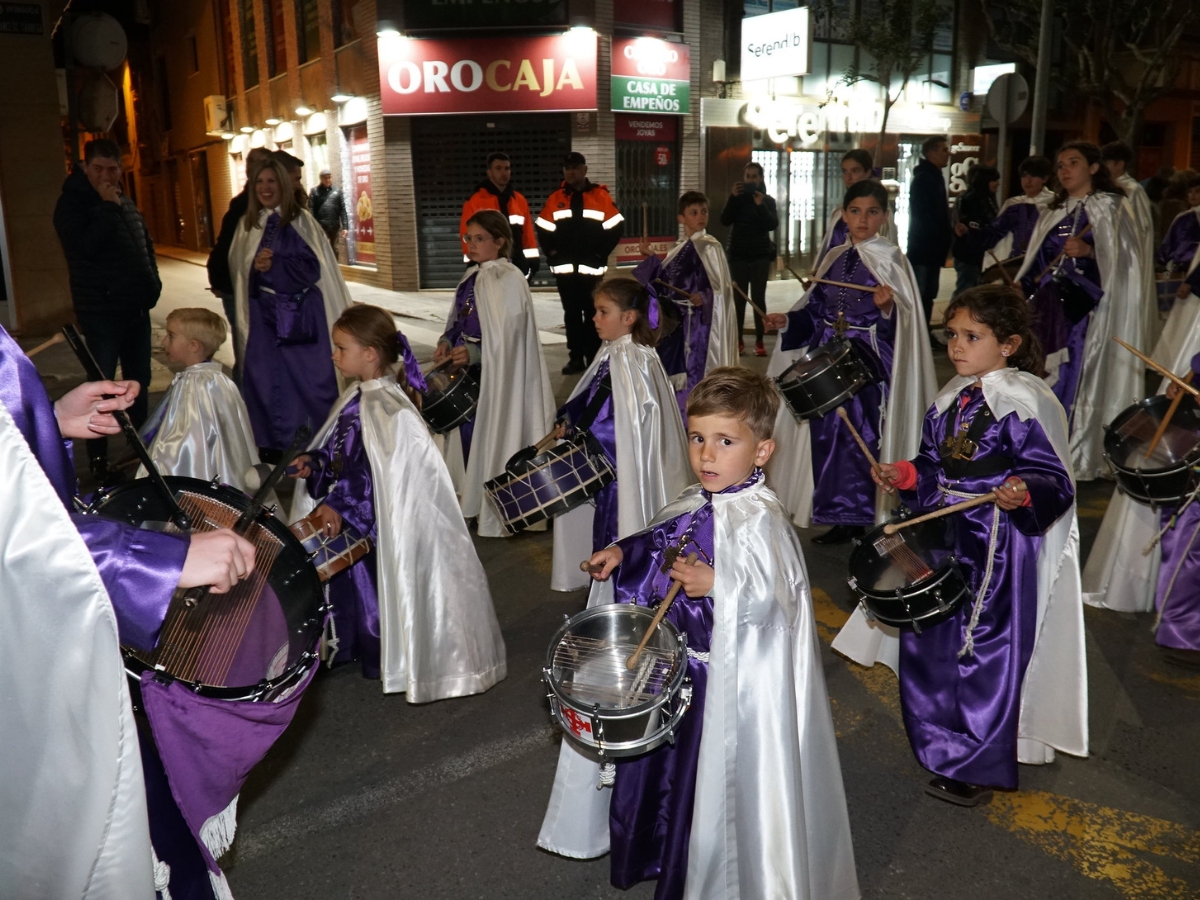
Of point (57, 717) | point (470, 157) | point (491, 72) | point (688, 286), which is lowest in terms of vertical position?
point (57, 717)

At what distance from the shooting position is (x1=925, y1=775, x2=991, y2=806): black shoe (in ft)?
11.2

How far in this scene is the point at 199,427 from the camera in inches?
200

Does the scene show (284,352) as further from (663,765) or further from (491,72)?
(491,72)

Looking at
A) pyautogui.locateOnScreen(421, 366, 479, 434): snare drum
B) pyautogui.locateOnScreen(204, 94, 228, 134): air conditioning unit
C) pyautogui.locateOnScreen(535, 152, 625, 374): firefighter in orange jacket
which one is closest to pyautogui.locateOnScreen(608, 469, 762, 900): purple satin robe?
pyautogui.locateOnScreen(421, 366, 479, 434): snare drum

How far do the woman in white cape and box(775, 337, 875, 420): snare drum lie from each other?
6.89 ft

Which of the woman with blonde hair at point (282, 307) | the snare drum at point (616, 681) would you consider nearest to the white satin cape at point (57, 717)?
the snare drum at point (616, 681)

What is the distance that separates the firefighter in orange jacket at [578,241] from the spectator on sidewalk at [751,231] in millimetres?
1858

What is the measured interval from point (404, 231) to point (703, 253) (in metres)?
12.7

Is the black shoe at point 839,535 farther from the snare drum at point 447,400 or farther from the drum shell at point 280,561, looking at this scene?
the drum shell at point 280,561

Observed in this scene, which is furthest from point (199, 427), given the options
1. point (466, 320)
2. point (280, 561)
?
point (280, 561)

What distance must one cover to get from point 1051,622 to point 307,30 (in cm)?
2320

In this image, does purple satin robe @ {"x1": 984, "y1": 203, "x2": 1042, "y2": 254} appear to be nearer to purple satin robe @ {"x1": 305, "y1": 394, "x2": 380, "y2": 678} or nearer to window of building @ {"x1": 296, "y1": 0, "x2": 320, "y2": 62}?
purple satin robe @ {"x1": 305, "y1": 394, "x2": 380, "y2": 678}

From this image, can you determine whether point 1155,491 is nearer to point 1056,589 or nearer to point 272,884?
point 1056,589

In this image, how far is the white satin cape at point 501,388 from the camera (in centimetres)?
643
